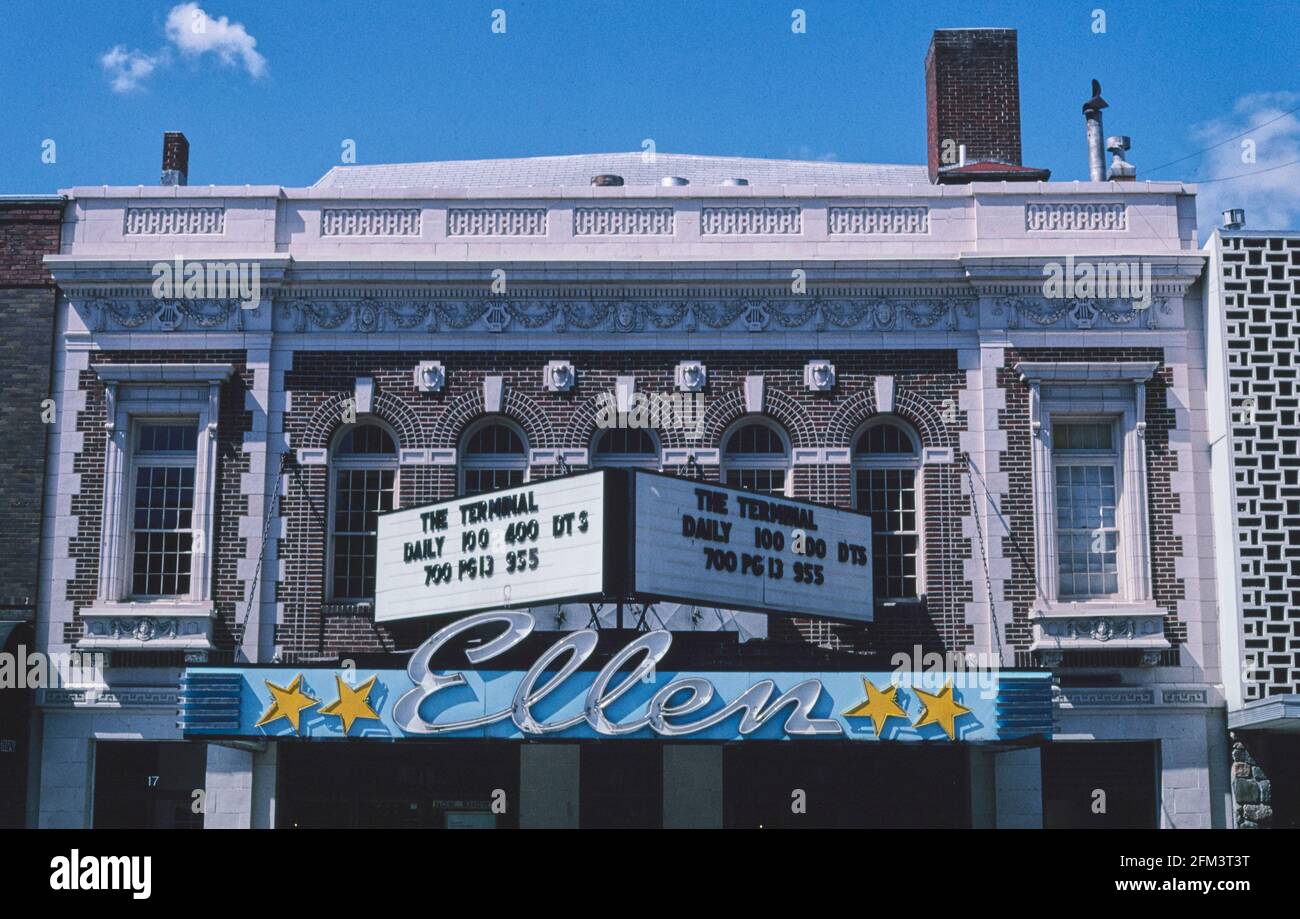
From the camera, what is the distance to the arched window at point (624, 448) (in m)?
25.0

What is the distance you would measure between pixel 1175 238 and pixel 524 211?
32.9ft

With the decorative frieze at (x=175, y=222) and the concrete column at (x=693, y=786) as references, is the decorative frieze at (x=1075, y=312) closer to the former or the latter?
the concrete column at (x=693, y=786)

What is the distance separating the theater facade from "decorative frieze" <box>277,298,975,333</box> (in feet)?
0.16

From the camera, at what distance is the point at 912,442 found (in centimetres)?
2511

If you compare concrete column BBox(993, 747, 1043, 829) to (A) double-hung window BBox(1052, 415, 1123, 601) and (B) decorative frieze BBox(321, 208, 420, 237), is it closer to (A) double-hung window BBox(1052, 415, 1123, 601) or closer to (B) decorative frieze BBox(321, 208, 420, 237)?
(A) double-hung window BBox(1052, 415, 1123, 601)

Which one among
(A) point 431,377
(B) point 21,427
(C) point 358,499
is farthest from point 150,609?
(A) point 431,377

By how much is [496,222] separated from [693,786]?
358 inches

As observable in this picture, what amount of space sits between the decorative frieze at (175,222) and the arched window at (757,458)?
28.0 ft

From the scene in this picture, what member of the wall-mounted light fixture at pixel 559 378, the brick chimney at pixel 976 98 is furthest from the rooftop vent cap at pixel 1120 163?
the wall-mounted light fixture at pixel 559 378

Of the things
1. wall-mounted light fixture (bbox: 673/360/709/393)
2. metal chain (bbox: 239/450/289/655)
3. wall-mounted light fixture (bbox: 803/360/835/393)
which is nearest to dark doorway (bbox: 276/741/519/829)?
metal chain (bbox: 239/450/289/655)

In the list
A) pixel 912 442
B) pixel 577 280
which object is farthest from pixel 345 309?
pixel 912 442

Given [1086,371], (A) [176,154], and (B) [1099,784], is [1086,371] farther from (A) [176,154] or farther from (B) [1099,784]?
(A) [176,154]
